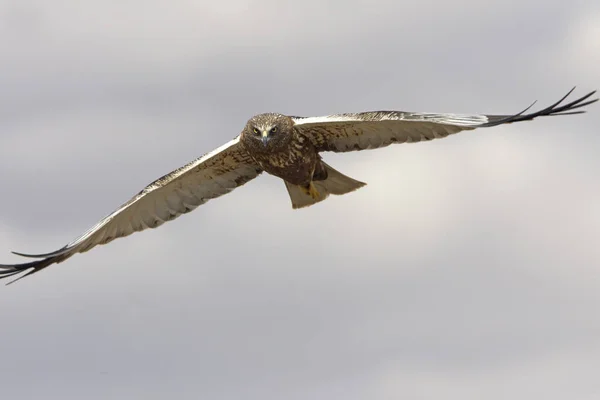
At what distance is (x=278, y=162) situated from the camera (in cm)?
2234

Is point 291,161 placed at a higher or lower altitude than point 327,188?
higher

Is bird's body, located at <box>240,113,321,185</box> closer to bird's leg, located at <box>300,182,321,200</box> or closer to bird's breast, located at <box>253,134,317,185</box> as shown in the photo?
bird's breast, located at <box>253,134,317,185</box>

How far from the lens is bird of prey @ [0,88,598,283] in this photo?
2134 cm

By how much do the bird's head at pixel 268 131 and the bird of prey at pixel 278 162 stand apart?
0.6 inches

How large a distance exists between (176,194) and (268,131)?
111 inches

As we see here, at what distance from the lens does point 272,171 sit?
2281 centimetres

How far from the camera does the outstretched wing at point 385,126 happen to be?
2072 centimetres

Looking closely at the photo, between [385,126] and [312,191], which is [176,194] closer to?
[312,191]

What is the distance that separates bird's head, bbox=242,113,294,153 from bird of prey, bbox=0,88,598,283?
2 cm

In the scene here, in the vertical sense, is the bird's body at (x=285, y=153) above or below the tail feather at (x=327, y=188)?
above

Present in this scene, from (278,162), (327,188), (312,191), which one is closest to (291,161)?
(278,162)

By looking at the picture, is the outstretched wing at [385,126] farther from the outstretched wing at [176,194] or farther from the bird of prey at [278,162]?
the outstretched wing at [176,194]

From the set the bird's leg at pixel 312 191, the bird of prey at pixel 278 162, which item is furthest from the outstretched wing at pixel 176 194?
the bird's leg at pixel 312 191

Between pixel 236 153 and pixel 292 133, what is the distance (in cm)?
145
